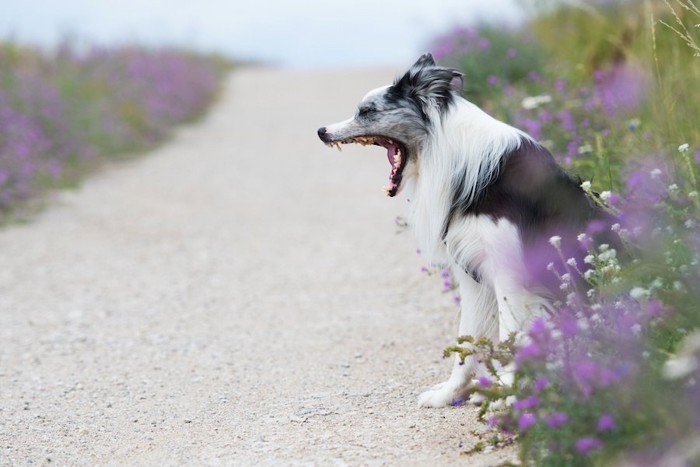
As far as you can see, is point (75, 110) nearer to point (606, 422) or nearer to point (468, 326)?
point (468, 326)

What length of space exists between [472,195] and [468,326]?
0.64 metres

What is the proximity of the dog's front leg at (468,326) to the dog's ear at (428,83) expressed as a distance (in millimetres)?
737

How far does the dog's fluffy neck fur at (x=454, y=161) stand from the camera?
149 inches

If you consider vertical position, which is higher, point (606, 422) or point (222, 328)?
point (606, 422)

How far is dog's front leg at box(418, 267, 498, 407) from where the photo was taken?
398 centimetres

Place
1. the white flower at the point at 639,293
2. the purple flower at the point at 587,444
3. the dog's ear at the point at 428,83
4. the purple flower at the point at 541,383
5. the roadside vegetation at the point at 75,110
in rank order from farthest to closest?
1. the roadside vegetation at the point at 75,110
2. the dog's ear at the point at 428,83
3. the white flower at the point at 639,293
4. the purple flower at the point at 541,383
5. the purple flower at the point at 587,444

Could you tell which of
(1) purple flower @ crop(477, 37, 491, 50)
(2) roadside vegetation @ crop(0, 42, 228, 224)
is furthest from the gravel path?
(1) purple flower @ crop(477, 37, 491, 50)

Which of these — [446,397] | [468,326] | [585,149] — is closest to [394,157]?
[468,326]

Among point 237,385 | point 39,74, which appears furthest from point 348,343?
point 39,74

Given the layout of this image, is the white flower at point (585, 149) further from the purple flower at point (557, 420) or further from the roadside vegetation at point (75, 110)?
the roadside vegetation at point (75, 110)

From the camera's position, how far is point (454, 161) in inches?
151

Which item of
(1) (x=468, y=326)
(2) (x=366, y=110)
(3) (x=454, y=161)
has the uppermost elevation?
(2) (x=366, y=110)

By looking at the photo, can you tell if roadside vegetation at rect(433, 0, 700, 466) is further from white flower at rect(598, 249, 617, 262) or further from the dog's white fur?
the dog's white fur

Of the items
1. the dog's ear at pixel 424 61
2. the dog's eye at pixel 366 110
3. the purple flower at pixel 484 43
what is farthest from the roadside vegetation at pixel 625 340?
the purple flower at pixel 484 43
